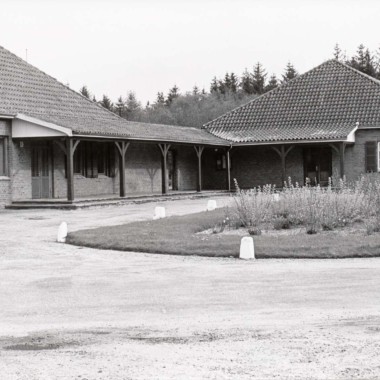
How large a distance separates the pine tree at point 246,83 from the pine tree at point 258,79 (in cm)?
50

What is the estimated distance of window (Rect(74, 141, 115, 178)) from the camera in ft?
105

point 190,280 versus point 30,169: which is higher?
point 30,169

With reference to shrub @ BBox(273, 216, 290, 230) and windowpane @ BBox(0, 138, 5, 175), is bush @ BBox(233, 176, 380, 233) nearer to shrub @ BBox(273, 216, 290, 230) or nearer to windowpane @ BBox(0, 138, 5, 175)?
shrub @ BBox(273, 216, 290, 230)

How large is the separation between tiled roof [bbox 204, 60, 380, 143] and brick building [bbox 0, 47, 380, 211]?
0.05 meters

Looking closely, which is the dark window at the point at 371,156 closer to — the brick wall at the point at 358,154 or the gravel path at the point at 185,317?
the brick wall at the point at 358,154

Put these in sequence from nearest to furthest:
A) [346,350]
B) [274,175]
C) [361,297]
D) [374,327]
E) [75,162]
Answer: [346,350] → [374,327] → [361,297] → [75,162] → [274,175]

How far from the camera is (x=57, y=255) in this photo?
49.2 feet

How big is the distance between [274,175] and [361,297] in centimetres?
3134

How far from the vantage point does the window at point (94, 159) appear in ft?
105

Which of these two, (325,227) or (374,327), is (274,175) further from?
(374,327)

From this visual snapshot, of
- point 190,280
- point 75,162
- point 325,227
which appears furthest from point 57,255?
point 75,162

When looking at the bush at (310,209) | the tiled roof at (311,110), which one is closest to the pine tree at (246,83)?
the tiled roof at (311,110)

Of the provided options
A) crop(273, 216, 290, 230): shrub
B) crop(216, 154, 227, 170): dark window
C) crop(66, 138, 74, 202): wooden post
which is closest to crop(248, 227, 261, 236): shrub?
crop(273, 216, 290, 230): shrub

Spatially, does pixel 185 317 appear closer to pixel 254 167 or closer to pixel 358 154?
pixel 358 154
